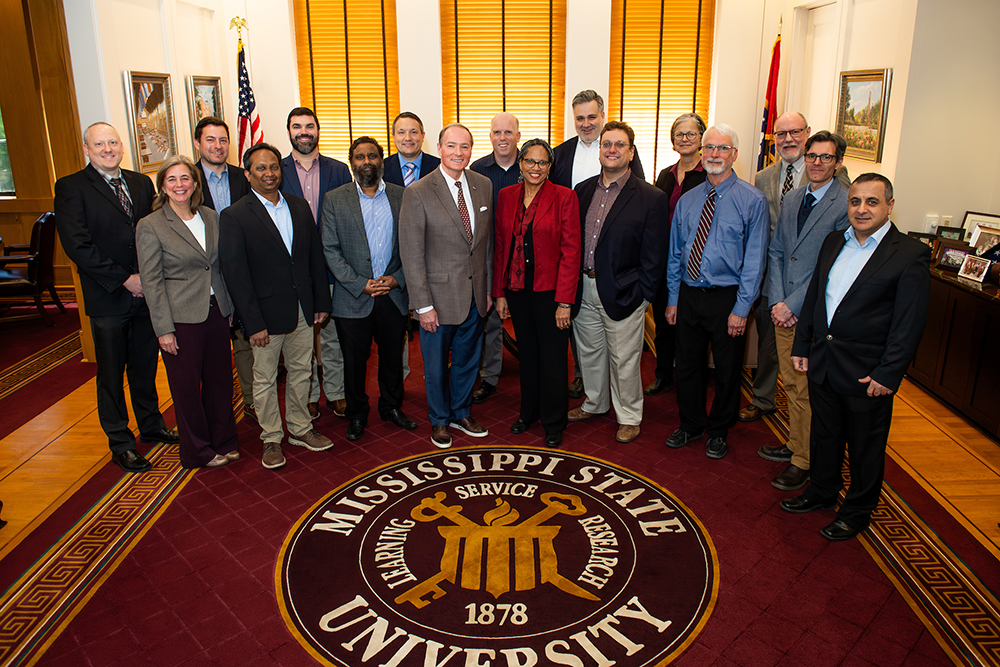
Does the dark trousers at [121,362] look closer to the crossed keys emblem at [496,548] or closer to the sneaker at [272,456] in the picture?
the sneaker at [272,456]

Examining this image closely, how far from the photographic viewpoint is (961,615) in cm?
299

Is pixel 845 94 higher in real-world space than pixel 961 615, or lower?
higher

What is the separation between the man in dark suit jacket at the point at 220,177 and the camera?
15.6ft

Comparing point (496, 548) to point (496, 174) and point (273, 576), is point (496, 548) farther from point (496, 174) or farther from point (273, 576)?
point (496, 174)

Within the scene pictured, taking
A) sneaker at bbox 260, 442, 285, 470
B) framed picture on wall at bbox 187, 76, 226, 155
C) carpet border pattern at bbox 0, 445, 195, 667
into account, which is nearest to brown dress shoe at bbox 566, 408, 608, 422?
sneaker at bbox 260, 442, 285, 470

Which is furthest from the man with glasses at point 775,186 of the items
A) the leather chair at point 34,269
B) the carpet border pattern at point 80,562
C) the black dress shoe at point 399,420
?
the leather chair at point 34,269

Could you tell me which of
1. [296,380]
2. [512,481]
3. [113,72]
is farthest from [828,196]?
[113,72]

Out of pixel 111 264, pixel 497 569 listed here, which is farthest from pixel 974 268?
pixel 111 264

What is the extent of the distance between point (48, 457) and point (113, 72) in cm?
337

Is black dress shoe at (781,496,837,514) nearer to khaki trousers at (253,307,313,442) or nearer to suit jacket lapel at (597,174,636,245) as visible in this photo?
suit jacket lapel at (597,174,636,245)

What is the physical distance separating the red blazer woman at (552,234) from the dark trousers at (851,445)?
5.18ft

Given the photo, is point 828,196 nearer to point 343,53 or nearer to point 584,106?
point 584,106

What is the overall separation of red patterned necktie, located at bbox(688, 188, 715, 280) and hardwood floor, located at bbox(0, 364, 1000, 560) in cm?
191

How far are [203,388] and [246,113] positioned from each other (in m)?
4.16
